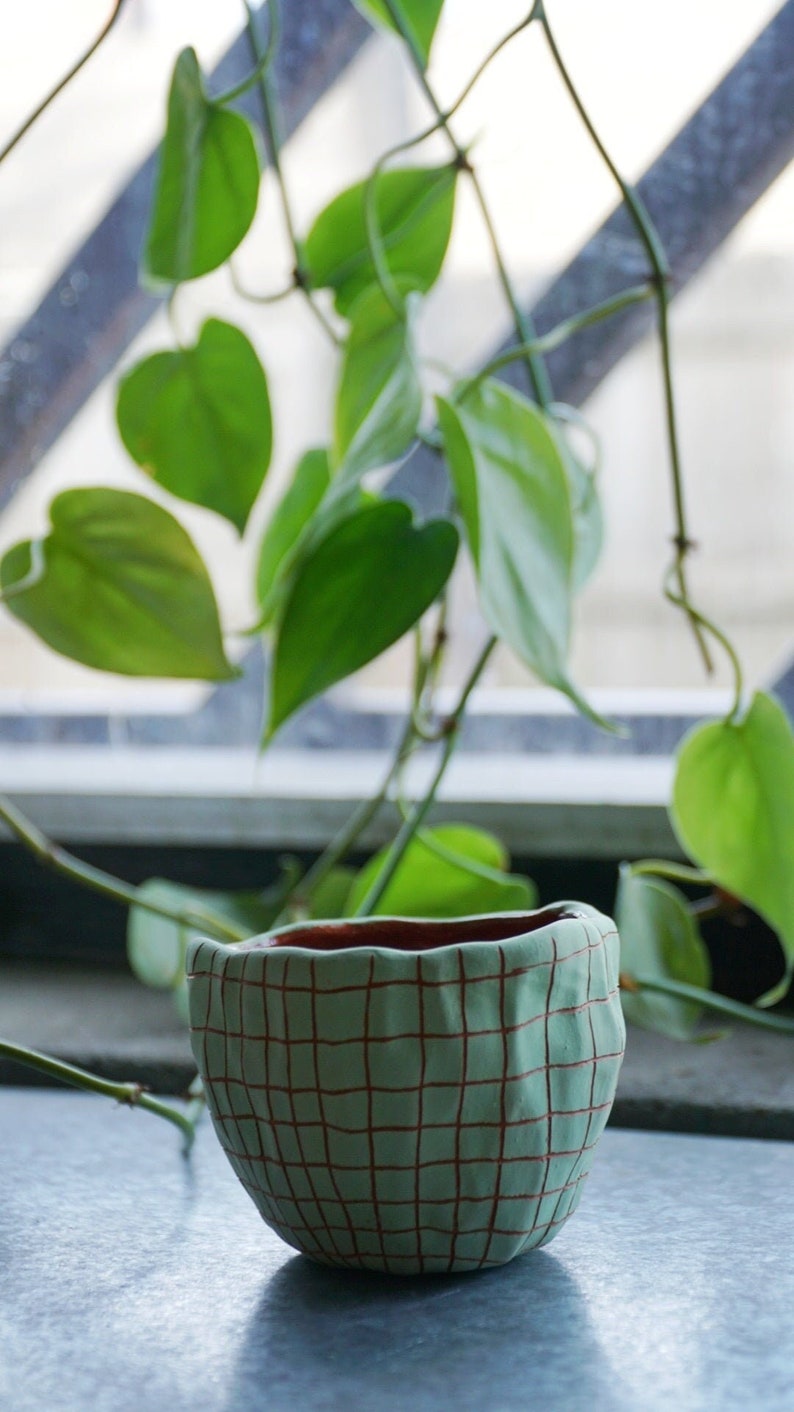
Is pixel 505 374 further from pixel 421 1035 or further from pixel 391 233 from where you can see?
pixel 421 1035

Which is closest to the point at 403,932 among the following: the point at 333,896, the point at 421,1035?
the point at 421,1035

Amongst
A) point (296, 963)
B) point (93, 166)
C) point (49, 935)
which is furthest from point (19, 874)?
point (296, 963)

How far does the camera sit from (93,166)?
46.1 inches

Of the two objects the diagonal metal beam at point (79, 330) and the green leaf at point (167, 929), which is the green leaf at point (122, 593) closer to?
the green leaf at point (167, 929)

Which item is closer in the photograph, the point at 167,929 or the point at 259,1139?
the point at 259,1139

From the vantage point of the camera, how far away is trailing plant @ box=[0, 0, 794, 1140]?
60cm

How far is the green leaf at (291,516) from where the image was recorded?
800mm

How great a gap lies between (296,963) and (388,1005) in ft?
0.10

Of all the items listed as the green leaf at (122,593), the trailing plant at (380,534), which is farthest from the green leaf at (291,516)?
the green leaf at (122,593)

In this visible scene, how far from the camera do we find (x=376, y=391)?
633 millimetres

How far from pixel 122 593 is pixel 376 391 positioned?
0.49 ft

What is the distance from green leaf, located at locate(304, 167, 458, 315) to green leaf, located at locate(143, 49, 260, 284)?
0.06 metres

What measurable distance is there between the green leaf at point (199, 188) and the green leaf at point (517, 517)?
0.54ft

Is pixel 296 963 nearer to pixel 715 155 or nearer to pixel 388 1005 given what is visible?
pixel 388 1005
